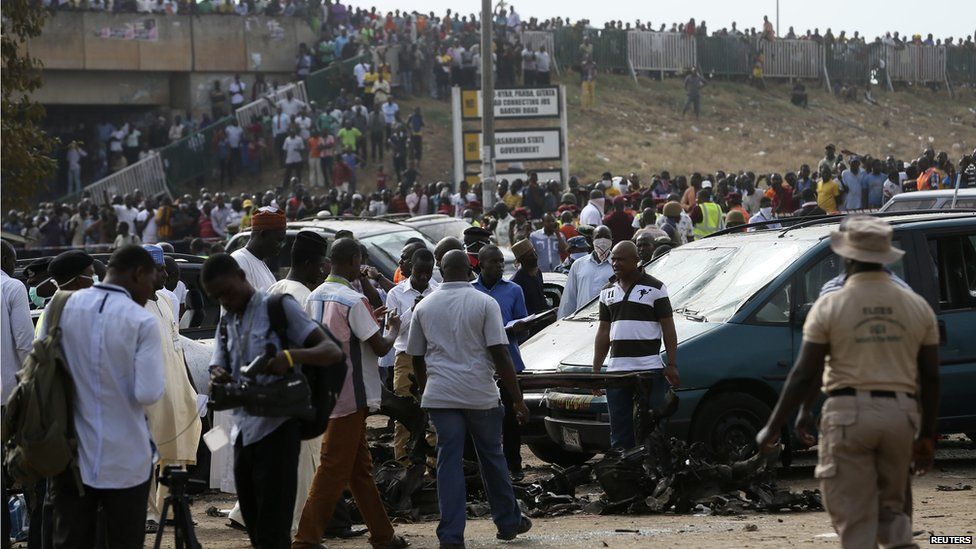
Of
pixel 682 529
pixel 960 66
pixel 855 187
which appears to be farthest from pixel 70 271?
pixel 960 66

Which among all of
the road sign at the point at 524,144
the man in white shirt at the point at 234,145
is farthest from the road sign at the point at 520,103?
the man in white shirt at the point at 234,145

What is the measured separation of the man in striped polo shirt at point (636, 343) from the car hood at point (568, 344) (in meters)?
0.37

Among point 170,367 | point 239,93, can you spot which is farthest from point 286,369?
point 239,93

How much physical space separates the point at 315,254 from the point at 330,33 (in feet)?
129

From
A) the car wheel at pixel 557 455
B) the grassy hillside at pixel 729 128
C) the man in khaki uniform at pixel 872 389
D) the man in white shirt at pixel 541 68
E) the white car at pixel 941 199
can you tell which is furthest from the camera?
the grassy hillside at pixel 729 128

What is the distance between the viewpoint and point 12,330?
7809 millimetres

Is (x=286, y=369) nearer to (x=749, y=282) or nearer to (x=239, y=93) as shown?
(x=749, y=282)

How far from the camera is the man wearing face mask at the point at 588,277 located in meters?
12.4

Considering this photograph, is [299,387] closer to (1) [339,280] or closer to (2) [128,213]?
(1) [339,280]

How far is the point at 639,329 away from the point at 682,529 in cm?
156

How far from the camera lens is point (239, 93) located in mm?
43469

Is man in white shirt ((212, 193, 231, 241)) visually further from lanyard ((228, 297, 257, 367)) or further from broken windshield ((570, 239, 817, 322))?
lanyard ((228, 297, 257, 367))

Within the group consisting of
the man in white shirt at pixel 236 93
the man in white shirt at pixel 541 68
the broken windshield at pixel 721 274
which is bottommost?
the broken windshield at pixel 721 274

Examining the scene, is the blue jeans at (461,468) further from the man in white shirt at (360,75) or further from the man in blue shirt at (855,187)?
the man in white shirt at (360,75)
